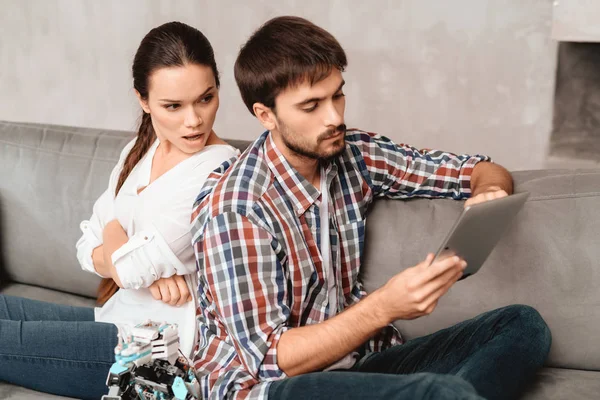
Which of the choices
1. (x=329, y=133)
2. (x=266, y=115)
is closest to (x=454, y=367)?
(x=329, y=133)

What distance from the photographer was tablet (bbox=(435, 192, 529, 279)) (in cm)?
116

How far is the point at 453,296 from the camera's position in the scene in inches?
64.2

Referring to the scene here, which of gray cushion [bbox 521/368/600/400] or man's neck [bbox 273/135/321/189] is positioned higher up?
man's neck [bbox 273/135/321/189]

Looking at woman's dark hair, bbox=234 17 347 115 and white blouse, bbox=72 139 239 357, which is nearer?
woman's dark hair, bbox=234 17 347 115

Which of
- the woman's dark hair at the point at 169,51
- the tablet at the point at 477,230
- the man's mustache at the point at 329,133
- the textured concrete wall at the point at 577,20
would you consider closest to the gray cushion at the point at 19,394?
the woman's dark hair at the point at 169,51

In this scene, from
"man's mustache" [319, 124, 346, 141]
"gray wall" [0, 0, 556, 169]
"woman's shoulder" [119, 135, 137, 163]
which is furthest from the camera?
"gray wall" [0, 0, 556, 169]

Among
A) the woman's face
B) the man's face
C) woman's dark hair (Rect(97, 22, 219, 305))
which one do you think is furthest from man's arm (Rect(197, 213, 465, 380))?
woman's dark hair (Rect(97, 22, 219, 305))

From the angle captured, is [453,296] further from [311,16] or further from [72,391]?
[311,16]

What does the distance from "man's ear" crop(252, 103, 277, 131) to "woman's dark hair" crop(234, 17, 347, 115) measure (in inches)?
0.4

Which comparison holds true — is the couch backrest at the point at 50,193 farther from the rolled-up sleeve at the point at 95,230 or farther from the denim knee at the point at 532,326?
the denim knee at the point at 532,326

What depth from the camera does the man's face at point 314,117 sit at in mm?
1393

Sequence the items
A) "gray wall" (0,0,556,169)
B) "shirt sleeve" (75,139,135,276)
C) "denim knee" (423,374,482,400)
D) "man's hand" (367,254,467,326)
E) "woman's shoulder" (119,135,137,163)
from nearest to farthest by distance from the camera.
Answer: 1. "denim knee" (423,374,482,400)
2. "man's hand" (367,254,467,326)
3. "shirt sleeve" (75,139,135,276)
4. "woman's shoulder" (119,135,137,163)
5. "gray wall" (0,0,556,169)

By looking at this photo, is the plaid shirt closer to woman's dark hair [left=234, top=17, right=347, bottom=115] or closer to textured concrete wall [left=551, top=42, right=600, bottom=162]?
woman's dark hair [left=234, top=17, right=347, bottom=115]

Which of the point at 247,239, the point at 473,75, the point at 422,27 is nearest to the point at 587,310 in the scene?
the point at 247,239
